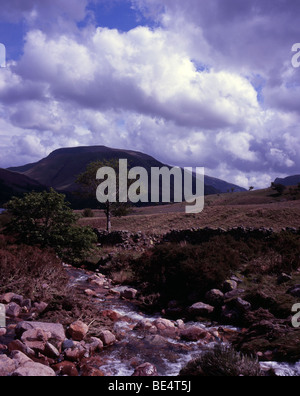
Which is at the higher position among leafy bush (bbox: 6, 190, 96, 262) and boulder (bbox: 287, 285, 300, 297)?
leafy bush (bbox: 6, 190, 96, 262)

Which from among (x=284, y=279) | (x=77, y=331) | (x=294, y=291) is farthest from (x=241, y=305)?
(x=77, y=331)

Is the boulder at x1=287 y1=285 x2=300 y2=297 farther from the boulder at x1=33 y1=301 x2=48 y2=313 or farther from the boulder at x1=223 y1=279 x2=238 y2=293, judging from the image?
the boulder at x1=33 y1=301 x2=48 y2=313

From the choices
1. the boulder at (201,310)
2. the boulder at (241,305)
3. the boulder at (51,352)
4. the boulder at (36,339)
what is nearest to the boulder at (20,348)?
the boulder at (36,339)

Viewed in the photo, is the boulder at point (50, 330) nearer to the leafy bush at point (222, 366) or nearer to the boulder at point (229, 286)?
the leafy bush at point (222, 366)

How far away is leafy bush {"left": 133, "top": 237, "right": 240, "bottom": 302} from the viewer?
10.8m

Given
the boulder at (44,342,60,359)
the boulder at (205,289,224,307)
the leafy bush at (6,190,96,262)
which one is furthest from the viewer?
the leafy bush at (6,190,96,262)

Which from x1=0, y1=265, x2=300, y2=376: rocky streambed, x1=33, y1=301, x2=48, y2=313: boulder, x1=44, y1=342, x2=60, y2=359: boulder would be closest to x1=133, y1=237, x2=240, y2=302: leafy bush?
x1=0, y1=265, x2=300, y2=376: rocky streambed

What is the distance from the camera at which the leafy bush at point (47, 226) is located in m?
14.6

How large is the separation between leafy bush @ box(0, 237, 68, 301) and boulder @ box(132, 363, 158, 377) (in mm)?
4631

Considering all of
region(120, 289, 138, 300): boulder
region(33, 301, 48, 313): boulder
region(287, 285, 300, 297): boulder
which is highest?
region(287, 285, 300, 297): boulder

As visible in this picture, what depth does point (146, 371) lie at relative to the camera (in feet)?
19.0

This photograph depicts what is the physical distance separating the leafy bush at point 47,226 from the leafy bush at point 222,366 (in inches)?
409

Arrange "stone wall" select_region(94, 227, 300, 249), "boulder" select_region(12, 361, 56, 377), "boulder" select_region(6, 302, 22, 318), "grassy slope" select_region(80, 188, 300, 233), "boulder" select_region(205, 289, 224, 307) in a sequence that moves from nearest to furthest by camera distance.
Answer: "boulder" select_region(12, 361, 56, 377)
"boulder" select_region(6, 302, 22, 318)
"boulder" select_region(205, 289, 224, 307)
"stone wall" select_region(94, 227, 300, 249)
"grassy slope" select_region(80, 188, 300, 233)

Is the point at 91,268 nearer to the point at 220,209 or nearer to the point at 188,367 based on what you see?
the point at 188,367
